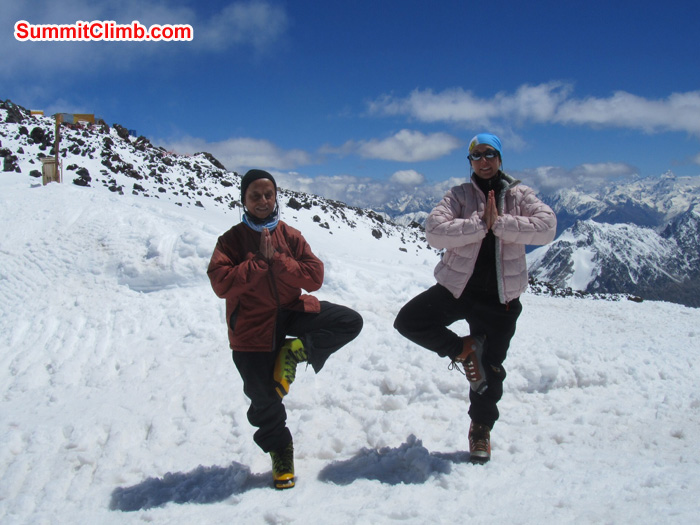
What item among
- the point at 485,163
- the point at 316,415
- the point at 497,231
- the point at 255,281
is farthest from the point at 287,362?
the point at 485,163

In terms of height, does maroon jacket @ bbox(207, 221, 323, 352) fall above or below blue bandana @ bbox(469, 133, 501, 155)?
below

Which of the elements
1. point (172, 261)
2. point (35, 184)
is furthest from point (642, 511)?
point (35, 184)

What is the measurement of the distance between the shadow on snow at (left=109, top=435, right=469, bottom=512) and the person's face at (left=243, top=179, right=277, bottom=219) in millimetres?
2178

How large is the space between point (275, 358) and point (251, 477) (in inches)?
42.9

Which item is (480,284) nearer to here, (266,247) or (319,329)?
(319,329)

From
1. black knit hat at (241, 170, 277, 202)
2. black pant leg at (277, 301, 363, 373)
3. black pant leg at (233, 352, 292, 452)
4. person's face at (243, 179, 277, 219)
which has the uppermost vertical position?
black knit hat at (241, 170, 277, 202)

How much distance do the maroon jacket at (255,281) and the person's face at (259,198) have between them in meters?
0.18

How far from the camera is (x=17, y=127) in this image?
114ft

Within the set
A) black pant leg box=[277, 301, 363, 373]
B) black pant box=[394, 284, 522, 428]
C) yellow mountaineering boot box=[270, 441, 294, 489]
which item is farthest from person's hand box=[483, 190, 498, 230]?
yellow mountaineering boot box=[270, 441, 294, 489]

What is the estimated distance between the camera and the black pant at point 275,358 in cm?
364

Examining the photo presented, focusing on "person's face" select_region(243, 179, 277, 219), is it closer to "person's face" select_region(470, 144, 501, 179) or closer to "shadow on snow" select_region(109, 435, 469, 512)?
"person's face" select_region(470, 144, 501, 179)

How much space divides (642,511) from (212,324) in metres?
6.14

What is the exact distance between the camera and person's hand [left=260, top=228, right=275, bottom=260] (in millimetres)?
3430

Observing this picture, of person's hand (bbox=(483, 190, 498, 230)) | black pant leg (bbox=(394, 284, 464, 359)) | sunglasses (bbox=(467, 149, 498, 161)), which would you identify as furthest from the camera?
black pant leg (bbox=(394, 284, 464, 359))
